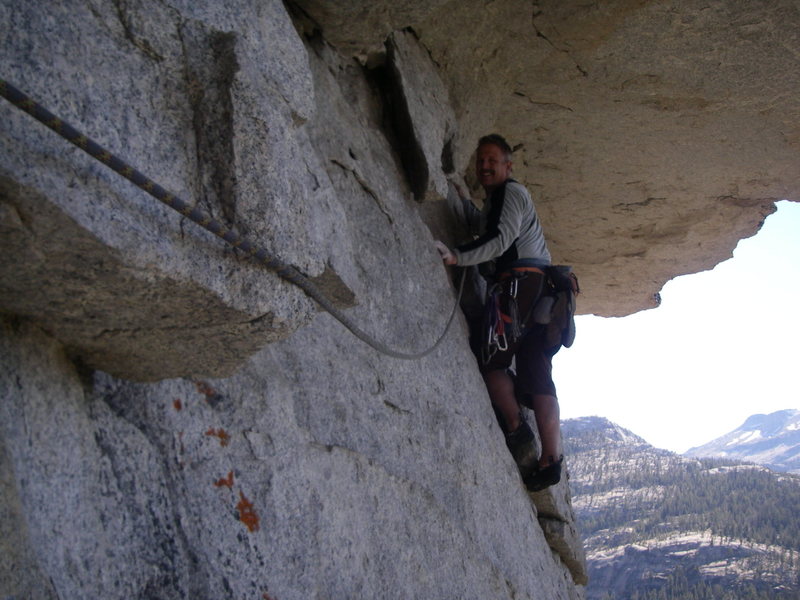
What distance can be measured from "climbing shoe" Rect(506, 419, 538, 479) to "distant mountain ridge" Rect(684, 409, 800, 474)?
78.1 meters

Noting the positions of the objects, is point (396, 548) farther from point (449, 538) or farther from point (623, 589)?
point (623, 589)

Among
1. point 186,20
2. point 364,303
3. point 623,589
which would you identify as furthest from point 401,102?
point 623,589

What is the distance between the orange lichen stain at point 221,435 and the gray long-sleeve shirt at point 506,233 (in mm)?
2397

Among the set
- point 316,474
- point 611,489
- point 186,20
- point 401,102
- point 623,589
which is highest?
point 401,102

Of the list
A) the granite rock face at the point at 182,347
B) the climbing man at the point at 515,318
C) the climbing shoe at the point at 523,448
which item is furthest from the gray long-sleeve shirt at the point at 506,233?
the granite rock face at the point at 182,347

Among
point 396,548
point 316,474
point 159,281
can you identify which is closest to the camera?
point 159,281

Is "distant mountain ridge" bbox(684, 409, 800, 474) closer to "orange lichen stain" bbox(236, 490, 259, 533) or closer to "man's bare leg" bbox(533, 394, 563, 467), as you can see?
"man's bare leg" bbox(533, 394, 563, 467)

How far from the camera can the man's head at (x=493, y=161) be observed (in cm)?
494

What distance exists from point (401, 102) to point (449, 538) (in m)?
2.38

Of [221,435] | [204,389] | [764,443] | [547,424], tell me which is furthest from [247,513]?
[764,443]

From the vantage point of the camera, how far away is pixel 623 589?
37250 millimetres

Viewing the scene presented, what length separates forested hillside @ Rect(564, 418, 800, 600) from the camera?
1289 inches

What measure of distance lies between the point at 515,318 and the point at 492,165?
1054 millimetres

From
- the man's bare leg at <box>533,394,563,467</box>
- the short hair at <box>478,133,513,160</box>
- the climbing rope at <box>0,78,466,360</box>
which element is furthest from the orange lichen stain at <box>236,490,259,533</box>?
the short hair at <box>478,133,513,160</box>
